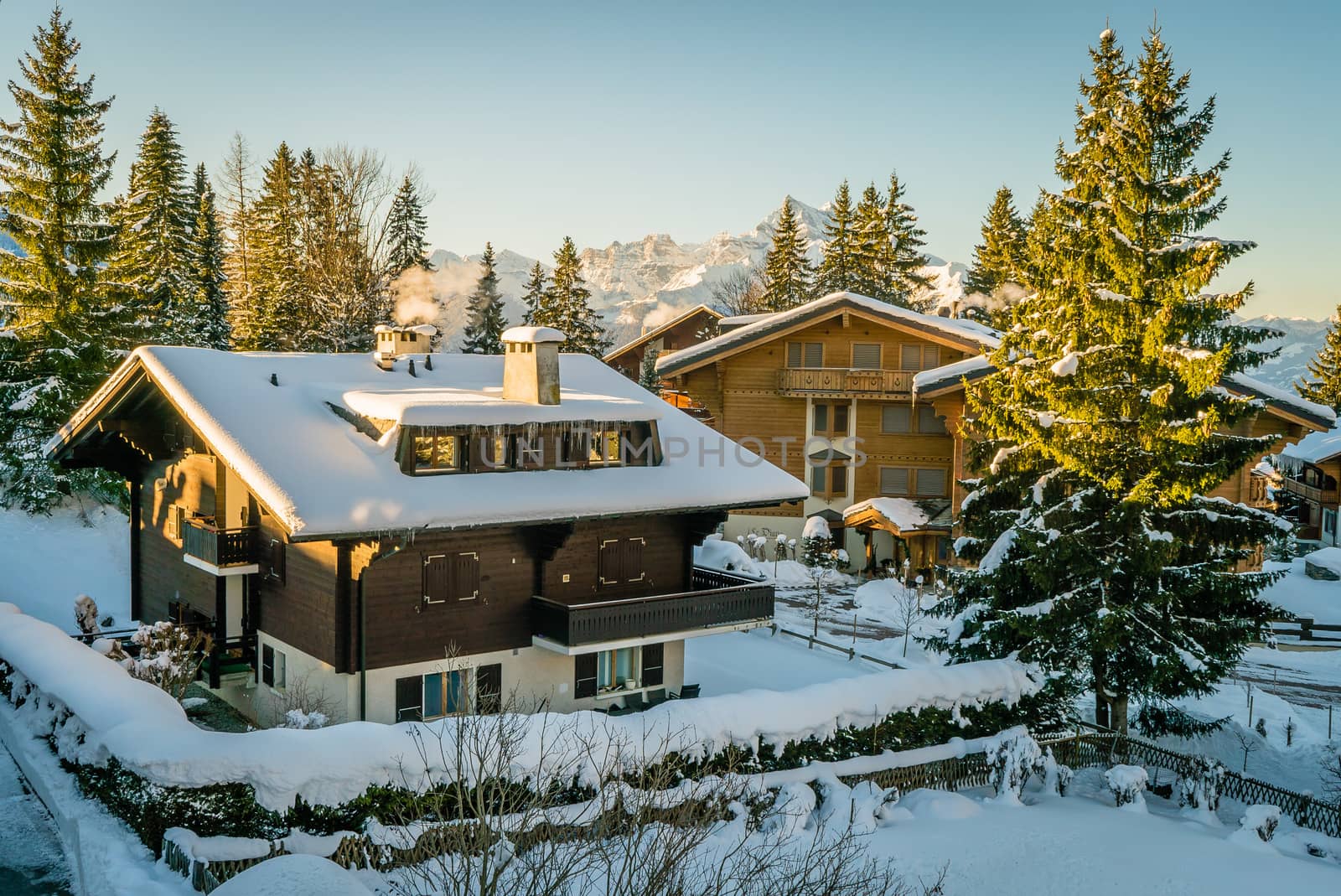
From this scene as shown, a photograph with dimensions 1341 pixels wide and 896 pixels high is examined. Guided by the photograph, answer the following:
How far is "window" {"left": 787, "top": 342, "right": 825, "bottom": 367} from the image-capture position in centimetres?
4619

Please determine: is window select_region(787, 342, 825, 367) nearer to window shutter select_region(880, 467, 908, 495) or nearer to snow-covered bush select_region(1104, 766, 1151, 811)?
window shutter select_region(880, 467, 908, 495)

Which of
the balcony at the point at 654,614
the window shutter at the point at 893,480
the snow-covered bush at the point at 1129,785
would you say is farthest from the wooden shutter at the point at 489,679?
the window shutter at the point at 893,480

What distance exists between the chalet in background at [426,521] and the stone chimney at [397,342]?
0.34 feet

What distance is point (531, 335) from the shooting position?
24.0 meters

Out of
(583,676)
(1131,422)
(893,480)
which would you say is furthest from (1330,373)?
(583,676)

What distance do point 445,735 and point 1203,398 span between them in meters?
16.4

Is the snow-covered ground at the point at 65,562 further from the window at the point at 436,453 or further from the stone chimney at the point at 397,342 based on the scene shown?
the window at the point at 436,453

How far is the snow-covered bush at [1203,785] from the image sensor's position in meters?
20.0

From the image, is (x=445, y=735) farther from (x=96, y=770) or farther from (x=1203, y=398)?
(x=1203, y=398)

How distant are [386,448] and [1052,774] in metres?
15.4

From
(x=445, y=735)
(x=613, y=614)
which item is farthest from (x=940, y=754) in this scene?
(x=445, y=735)

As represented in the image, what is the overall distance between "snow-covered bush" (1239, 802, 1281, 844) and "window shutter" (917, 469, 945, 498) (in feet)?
86.1

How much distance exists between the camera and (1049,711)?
22.6 metres

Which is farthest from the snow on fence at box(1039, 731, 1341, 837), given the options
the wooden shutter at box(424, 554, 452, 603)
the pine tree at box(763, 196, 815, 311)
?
the pine tree at box(763, 196, 815, 311)
